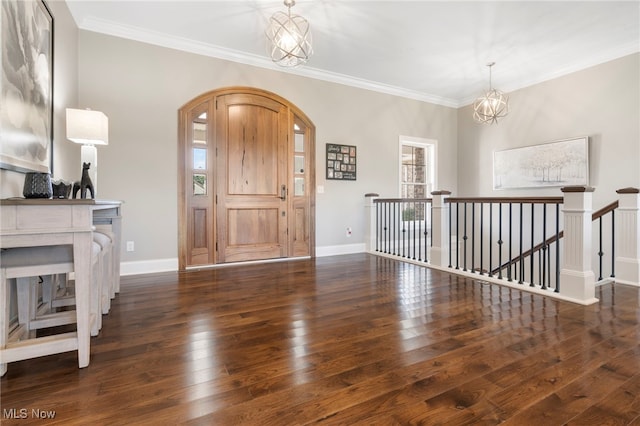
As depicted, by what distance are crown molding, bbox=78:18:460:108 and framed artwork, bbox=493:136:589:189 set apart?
1.96 meters

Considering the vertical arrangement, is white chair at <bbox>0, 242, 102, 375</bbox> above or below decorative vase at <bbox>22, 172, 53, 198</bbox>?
below

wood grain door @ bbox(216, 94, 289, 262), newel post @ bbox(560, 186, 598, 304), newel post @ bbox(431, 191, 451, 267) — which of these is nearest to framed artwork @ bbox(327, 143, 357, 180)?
wood grain door @ bbox(216, 94, 289, 262)

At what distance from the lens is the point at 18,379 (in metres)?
1.42

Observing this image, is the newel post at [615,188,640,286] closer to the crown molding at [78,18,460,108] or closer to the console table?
the crown molding at [78,18,460,108]

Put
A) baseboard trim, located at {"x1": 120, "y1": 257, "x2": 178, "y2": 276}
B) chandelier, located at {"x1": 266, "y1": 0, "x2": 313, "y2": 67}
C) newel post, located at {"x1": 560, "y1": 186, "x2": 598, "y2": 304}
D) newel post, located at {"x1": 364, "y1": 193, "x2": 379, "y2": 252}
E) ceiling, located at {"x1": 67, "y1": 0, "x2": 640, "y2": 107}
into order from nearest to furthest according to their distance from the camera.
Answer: newel post, located at {"x1": 560, "y1": 186, "x2": 598, "y2": 304}
chandelier, located at {"x1": 266, "y1": 0, "x2": 313, "y2": 67}
ceiling, located at {"x1": 67, "y1": 0, "x2": 640, "y2": 107}
baseboard trim, located at {"x1": 120, "y1": 257, "x2": 178, "y2": 276}
newel post, located at {"x1": 364, "y1": 193, "x2": 379, "y2": 252}

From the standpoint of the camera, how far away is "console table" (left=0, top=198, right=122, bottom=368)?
4.49 ft

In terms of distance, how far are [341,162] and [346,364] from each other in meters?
3.68

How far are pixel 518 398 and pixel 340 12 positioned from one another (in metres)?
3.59

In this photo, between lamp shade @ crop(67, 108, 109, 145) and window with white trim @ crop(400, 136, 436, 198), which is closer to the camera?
lamp shade @ crop(67, 108, 109, 145)

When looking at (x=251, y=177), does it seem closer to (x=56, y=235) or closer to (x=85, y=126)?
(x=85, y=126)

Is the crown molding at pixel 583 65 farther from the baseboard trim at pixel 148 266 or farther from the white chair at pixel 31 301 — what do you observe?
the white chair at pixel 31 301

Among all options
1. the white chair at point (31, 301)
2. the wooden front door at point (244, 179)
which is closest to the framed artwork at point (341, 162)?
the wooden front door at point (244, 179)

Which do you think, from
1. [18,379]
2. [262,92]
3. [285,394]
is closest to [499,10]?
[262,92]

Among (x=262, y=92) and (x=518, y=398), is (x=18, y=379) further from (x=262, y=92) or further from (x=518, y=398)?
(x=262, y=92)
